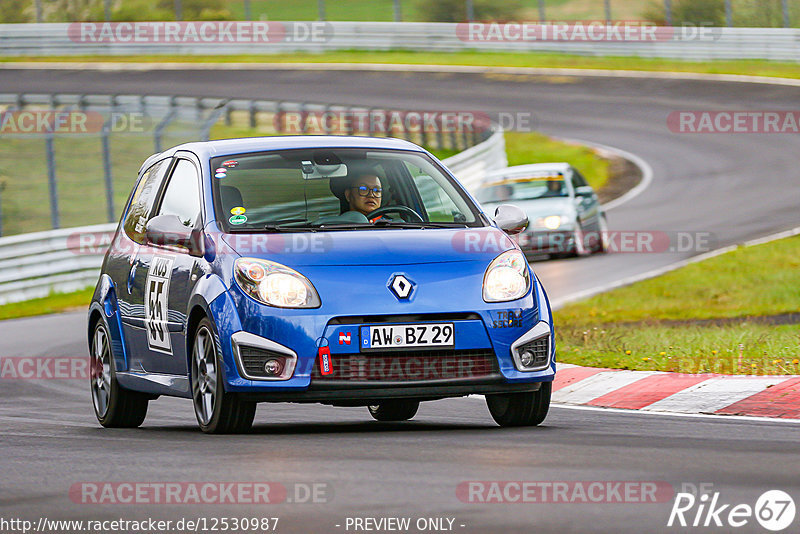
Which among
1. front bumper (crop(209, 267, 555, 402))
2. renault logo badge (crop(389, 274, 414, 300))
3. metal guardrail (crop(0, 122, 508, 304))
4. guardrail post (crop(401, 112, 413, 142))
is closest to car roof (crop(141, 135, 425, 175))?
front bumper (crop(209, 267, 555, 402))

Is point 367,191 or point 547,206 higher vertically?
point 367,191

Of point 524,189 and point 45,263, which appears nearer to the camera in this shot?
point 45,263

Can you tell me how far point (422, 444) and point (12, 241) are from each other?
15.3 meters

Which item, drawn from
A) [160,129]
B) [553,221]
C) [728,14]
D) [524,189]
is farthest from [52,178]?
[728,14]

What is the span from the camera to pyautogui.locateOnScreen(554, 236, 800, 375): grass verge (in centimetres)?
1148

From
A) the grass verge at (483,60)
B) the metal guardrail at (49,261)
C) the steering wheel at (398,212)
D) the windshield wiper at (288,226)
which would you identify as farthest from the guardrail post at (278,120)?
the windshield wiper at (288,226)

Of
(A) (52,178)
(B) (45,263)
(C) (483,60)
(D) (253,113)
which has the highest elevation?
(A) (52,178)

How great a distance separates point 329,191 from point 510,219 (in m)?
1.07

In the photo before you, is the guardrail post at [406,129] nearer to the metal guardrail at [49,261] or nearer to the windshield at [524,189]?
the windshield at [524,189]

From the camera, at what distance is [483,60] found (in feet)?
171

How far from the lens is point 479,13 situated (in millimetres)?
56406

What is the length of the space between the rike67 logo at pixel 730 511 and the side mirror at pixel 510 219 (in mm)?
3187

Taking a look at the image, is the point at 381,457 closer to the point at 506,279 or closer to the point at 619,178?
the point at 506,279

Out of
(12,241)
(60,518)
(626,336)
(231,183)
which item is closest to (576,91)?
(12,241)
